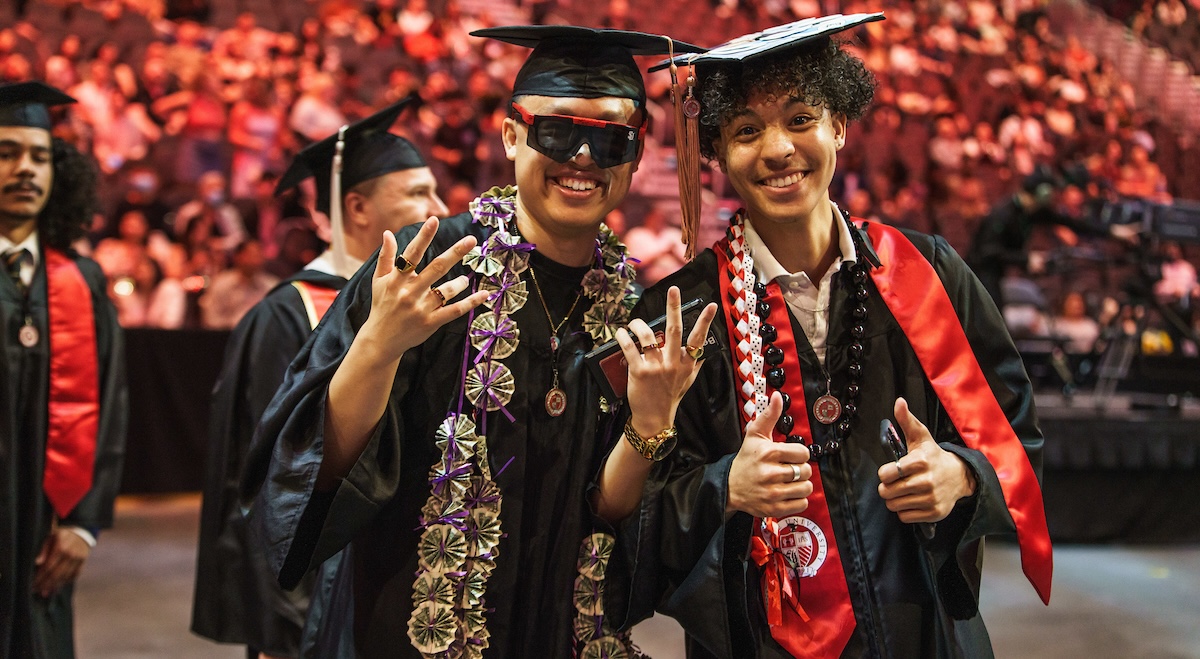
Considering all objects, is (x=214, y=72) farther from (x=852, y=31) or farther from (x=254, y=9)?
(x=852, y=31)

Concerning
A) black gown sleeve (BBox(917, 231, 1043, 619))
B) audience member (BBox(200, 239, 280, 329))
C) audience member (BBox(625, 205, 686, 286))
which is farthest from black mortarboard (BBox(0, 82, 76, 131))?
audience member (BBox(625, 205, 686, 286))

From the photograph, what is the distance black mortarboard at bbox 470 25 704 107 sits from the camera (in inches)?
72.9

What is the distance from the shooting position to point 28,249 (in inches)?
111

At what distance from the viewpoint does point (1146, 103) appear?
14.4m

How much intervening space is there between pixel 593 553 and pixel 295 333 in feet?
4.75

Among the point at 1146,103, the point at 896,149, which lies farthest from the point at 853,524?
the point at 1146,103

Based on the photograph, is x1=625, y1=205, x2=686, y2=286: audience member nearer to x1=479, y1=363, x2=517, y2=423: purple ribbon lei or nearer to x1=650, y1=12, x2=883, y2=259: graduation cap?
x1=650, y1=12, x2=883, y2=259: graduation cap

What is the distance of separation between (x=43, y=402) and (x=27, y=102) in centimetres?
84

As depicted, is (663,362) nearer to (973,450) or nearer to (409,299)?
(409,299)

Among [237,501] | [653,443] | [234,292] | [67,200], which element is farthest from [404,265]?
[234,292]

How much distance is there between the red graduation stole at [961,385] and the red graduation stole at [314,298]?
1695mm

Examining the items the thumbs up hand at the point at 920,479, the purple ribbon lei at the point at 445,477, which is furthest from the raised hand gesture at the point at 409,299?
the thumbs up hand at the point at 920,479

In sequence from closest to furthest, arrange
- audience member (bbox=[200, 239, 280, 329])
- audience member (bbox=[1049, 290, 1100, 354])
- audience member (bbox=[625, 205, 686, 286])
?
1. audience member (bbox=[200, 239, 280, 329])
2. audience member (bbox=[625, 205, 686, 286])
3. audience member (bbox=[1049, 290, 1100, 354])

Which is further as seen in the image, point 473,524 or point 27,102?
point 27,102
